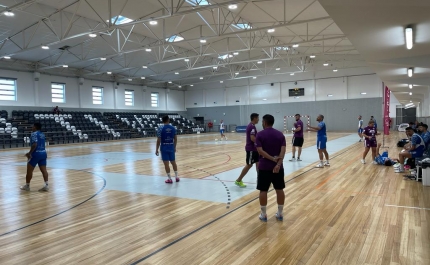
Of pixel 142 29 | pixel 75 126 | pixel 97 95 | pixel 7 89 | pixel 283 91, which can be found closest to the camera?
pixel 142 29

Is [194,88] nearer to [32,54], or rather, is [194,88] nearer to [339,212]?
[32,54]

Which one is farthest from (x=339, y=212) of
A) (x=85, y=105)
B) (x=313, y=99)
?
(x=313, y=99)

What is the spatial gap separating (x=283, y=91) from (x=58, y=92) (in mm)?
23949

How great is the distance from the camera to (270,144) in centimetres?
448

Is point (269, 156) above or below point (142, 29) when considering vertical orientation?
below

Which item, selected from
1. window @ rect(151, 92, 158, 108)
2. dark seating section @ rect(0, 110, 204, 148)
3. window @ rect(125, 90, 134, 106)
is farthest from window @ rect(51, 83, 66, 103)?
window @ rect(151, 92, 158, 108)

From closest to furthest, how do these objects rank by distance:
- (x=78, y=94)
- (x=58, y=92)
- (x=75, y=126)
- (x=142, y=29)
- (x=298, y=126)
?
(x=298, y=126)
(x=142, y=29)
(x=75, y=126)
(x=58, y=92)
(x=78, y=94)

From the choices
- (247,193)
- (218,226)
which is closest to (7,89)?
(247,193)

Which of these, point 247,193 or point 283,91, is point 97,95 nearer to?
point 283,91

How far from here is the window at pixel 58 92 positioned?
26828mm

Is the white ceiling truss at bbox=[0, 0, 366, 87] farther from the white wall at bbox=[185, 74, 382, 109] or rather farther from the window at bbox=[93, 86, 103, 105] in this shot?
the white wall at bbox=[185, 74, 382, 109]

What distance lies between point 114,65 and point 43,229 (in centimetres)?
2459

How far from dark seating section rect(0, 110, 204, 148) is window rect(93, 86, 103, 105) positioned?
4.94 feet

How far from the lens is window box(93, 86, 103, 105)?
99.8 ft
